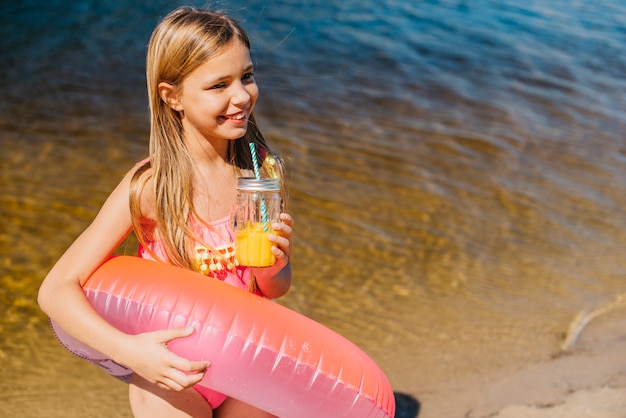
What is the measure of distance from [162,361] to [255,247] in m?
0.36

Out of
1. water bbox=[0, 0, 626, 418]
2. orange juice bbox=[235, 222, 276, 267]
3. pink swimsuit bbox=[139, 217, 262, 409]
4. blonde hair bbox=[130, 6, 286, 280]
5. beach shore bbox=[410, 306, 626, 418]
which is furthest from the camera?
water bbox=[0, 0, 626, 418]

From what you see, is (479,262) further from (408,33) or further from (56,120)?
(408,33)

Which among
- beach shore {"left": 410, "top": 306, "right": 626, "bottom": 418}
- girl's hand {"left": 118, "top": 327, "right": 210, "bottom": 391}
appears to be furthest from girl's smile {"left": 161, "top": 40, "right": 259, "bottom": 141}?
beach shore {"left": 410, "top": 306, "right": 626, "bottom": 418}

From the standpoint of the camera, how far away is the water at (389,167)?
12.4 ft

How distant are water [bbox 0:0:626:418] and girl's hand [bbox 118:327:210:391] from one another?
1.32 metres

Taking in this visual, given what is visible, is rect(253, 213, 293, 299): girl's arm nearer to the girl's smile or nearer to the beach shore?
the girl's smile

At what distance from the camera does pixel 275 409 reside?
2.18 meters

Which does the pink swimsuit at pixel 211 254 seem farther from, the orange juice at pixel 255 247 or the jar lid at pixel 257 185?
the jar lid at pixel 257 185

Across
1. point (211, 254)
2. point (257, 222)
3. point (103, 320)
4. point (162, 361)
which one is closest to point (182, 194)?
point (211, 254)

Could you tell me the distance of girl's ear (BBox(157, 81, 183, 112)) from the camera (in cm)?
233

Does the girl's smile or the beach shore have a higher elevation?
the girl's smile

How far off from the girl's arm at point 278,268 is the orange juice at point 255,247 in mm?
18

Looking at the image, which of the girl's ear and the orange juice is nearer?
the orange juice

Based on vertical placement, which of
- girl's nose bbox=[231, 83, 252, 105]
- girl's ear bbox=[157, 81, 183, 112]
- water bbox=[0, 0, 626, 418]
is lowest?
water bbox=[0, 0, 626, 418]
